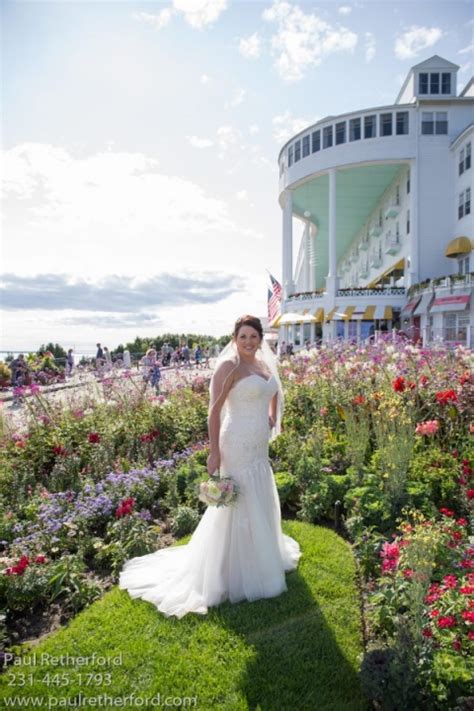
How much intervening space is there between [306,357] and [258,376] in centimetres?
672

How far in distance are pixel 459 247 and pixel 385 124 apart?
39.2 feet

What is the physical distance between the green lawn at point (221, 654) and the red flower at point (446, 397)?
2.82 meters

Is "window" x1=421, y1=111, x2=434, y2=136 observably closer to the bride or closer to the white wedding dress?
the bride

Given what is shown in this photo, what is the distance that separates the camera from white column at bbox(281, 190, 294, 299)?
4053 centimetres

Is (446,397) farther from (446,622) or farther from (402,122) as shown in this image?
(402,122)

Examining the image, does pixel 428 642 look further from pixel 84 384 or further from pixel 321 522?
pixel 84 384

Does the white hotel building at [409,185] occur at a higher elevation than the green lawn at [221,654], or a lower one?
higher

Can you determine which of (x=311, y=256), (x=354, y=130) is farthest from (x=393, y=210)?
(x=311, y=256)

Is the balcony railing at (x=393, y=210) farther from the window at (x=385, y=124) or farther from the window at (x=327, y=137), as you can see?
the window at (x=327, y=137)

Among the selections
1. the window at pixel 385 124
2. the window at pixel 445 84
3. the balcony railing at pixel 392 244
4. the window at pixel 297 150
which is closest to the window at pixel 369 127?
the window at pixel 385 124

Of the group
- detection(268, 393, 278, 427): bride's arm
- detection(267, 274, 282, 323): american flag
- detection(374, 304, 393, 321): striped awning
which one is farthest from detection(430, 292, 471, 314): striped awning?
detection(268, 393, 278, 427): bride's arm

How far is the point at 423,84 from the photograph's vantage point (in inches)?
1312

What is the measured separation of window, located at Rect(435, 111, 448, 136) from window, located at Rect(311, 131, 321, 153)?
8.80 m

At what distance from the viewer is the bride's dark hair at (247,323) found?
3.64 meters
